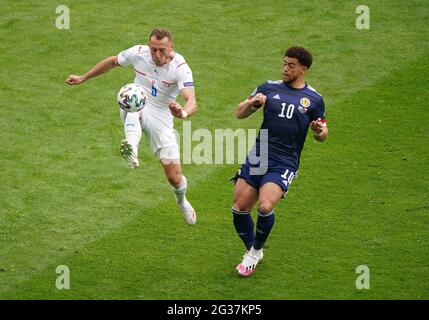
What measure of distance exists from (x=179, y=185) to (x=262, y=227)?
138 centimetres

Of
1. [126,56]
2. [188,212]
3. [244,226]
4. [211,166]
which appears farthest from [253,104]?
[211,166]

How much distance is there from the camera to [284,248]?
34.0 feet

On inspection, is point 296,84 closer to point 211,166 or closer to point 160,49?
point 160,49

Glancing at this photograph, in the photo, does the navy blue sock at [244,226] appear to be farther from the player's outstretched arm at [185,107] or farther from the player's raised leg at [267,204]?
the player's outstretched arm at [185,107]

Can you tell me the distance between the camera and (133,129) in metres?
9.94

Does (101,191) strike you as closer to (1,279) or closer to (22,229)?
(22,229)

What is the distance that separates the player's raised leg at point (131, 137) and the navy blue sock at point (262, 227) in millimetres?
1520

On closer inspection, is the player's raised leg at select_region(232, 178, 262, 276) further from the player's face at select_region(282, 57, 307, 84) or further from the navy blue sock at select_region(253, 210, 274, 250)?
the player's face at select_region(282, 57, 307, 84)

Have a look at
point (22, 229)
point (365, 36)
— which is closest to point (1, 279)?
point (22, 229)

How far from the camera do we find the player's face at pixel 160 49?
31.9 feet

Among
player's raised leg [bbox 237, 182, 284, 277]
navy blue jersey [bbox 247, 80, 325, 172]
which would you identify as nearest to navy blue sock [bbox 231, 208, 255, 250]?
player's raised leg [bbox 237, 182, 284, 277]

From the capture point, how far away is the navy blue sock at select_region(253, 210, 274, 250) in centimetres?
955

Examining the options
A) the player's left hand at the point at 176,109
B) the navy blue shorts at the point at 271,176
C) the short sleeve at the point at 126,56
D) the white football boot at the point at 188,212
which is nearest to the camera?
the player's left hand at the point at 176,109

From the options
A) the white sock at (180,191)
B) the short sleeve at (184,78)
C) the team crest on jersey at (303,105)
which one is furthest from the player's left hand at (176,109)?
the white sock at (180,191)
